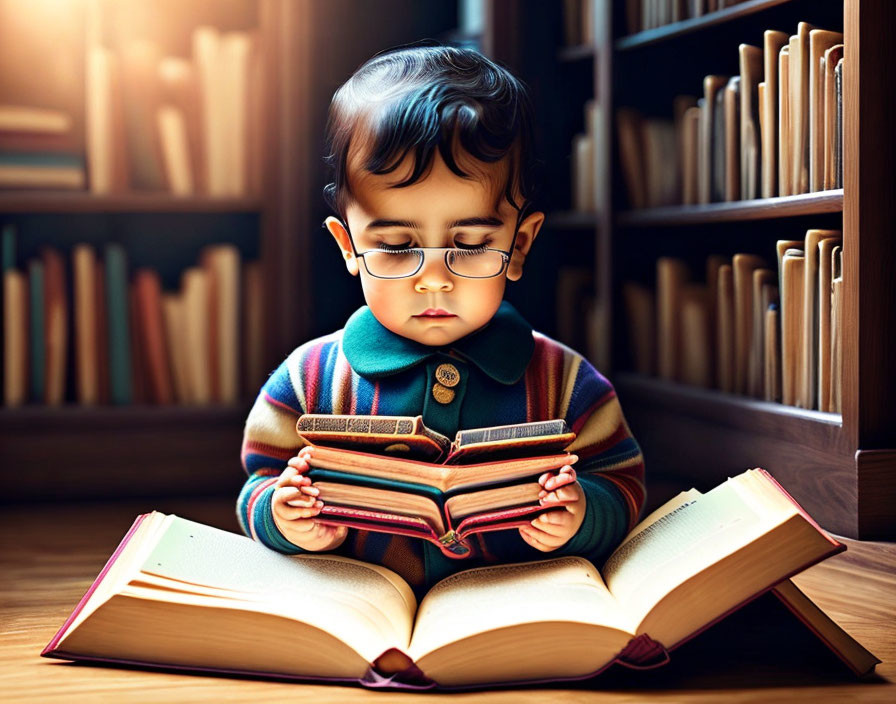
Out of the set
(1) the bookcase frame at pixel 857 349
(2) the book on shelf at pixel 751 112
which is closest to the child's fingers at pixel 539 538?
(1) the bookcase frame at pixel 857 349

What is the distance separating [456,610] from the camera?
1028 millimetres

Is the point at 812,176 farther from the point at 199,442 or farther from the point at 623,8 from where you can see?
the point at 199,442

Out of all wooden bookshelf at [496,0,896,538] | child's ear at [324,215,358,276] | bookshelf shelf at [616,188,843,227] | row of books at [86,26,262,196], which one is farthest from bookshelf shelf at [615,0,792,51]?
child's ear at [324,215,358,276]

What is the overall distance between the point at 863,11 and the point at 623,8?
876 millimetres

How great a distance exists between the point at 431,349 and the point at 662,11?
1.16m

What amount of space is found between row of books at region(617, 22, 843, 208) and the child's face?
0.61 meters

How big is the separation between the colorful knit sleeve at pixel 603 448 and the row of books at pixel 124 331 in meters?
1.04

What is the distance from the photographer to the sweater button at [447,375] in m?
1.23

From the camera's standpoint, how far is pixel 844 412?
1.49m

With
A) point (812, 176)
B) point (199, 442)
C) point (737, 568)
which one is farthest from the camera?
point (199, 442)

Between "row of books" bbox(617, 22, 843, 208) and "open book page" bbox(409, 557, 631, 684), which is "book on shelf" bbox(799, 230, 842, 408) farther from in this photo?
"open book page" bbox(409, 557, 631, 684)

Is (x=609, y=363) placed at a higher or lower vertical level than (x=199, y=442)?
higher

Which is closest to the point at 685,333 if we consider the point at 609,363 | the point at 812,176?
the point at 609,363

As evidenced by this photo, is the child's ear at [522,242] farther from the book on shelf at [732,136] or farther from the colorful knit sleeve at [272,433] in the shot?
the book on shelf at [732,136]
